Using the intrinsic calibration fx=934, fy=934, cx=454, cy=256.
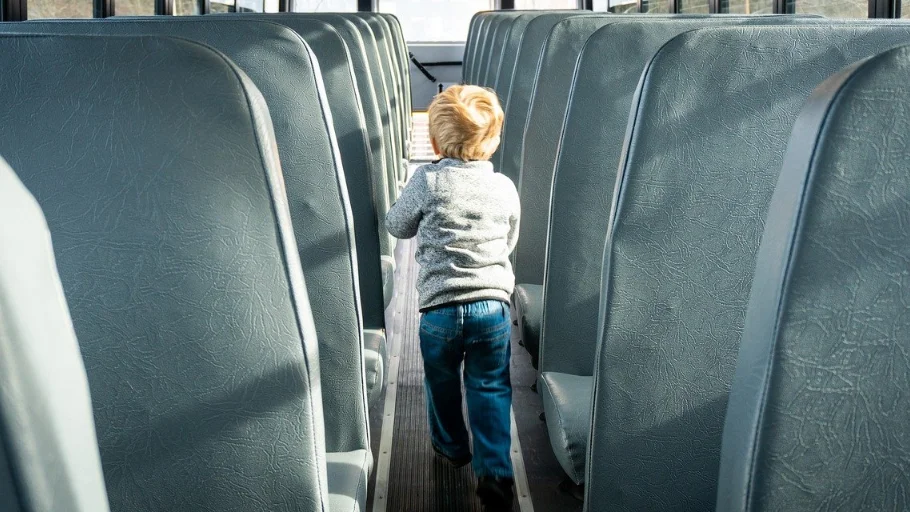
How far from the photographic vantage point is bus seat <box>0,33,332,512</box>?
2.89ft

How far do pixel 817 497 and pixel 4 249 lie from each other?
0.61m

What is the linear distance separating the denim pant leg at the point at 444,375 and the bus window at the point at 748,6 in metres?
2.58

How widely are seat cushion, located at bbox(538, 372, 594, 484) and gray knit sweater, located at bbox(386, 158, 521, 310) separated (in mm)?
285

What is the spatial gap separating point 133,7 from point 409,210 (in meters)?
2.61

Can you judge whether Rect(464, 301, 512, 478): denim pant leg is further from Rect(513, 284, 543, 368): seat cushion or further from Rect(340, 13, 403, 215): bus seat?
Rect(340, 13, 403, 215): bus seat

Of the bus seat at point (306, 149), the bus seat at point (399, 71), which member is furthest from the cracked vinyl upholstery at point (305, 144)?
the bus seat at point (399, 71)

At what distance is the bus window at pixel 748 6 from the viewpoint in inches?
161

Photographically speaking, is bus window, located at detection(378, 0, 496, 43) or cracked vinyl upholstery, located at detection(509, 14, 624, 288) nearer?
cracked vinyl upholstery, located at detection(509, 14, 624, 288)

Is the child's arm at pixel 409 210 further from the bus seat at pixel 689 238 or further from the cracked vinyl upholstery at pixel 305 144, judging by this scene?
the bus seat at pixel 689 238

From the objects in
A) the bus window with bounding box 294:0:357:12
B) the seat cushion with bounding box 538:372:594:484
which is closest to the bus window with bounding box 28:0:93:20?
the seat cushion with bounding box 538:372:594:484

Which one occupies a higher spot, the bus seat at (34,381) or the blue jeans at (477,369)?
the bus seat at (34,381)

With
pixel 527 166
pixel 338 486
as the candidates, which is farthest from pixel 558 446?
pixel 527 166

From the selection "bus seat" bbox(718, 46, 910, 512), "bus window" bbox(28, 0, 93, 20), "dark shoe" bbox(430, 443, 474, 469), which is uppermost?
"bus window" bbox(28, 0, 93, 20)

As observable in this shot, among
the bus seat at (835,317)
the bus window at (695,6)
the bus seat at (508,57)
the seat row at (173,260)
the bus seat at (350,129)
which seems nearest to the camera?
the bus seat at (835,317)
